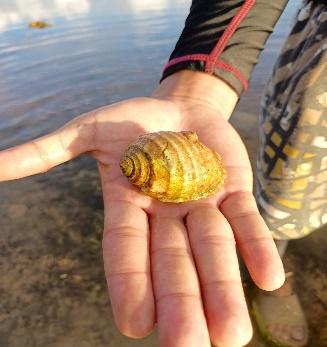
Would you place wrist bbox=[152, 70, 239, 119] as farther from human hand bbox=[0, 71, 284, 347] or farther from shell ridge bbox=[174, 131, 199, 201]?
shell ridge bbox=[174, 131, 199, 201]

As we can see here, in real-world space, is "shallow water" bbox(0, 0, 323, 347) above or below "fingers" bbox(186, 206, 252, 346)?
below

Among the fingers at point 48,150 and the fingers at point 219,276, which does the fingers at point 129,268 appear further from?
the fingers at point 48,150

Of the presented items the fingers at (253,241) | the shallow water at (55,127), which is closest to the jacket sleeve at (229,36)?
the fingers at (253,241)

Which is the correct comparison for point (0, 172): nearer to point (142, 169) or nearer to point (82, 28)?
point (142, 169)

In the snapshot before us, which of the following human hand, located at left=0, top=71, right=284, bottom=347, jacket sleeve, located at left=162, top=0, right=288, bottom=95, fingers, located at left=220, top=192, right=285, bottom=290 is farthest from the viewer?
jacket sleeve, located at left=162, top=0, right=288, bottom=95

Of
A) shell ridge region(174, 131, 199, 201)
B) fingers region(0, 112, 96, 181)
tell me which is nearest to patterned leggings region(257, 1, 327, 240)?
shell ridge region(174, 131, 199, 201)

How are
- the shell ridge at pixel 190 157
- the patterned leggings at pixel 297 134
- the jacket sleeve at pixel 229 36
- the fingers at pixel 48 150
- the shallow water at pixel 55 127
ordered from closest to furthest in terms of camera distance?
1. the fingers at pixel 48 150
2. the shell ridge at pixel 190 157
3. the patterned leggings at pixel 297 134
4. the jacket sleeve at pixel 229 36
5. the shallow water at pixel 55 127

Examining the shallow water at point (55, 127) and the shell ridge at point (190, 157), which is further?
the shallow water at point (55, 127)
